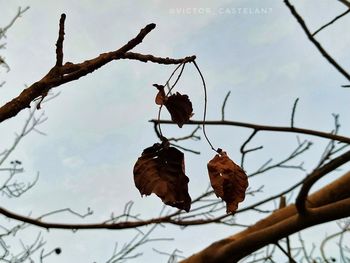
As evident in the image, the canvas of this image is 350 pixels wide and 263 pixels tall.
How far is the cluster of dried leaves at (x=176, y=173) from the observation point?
3.31 ft

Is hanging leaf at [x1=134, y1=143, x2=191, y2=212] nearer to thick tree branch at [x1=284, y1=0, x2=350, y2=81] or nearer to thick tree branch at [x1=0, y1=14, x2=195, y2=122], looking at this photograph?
thick tree branch at [x1=0, y1=14, x2=195, y2=122]

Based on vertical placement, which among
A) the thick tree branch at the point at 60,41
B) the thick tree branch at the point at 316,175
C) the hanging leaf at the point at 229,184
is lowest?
the hanging leaf at the point at 229,184

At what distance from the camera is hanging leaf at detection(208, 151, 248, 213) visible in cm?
106

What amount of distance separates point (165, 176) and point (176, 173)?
0.08 ft

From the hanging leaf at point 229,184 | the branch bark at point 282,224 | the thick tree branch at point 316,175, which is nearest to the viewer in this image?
the hanging leaf at point 229,184

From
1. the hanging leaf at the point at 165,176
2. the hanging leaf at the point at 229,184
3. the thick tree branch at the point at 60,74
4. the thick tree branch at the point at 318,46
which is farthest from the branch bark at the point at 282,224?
the thick tree branch at the point at 60,74

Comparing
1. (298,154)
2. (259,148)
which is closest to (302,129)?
(259,148)

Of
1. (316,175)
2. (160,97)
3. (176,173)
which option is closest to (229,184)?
(176,173)

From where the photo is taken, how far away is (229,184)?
1070mm

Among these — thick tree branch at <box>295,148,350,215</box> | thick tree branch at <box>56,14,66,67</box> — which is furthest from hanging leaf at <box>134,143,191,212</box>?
thick tree branch at <box>295,148,350,215</box>

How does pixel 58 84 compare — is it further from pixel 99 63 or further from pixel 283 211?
pixel 283 211

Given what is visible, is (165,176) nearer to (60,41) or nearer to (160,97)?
(160,97)

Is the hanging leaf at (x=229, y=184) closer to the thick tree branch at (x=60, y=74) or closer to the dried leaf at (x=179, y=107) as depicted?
the dried leaf at (x=179, y=107)

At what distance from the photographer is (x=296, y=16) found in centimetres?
185
